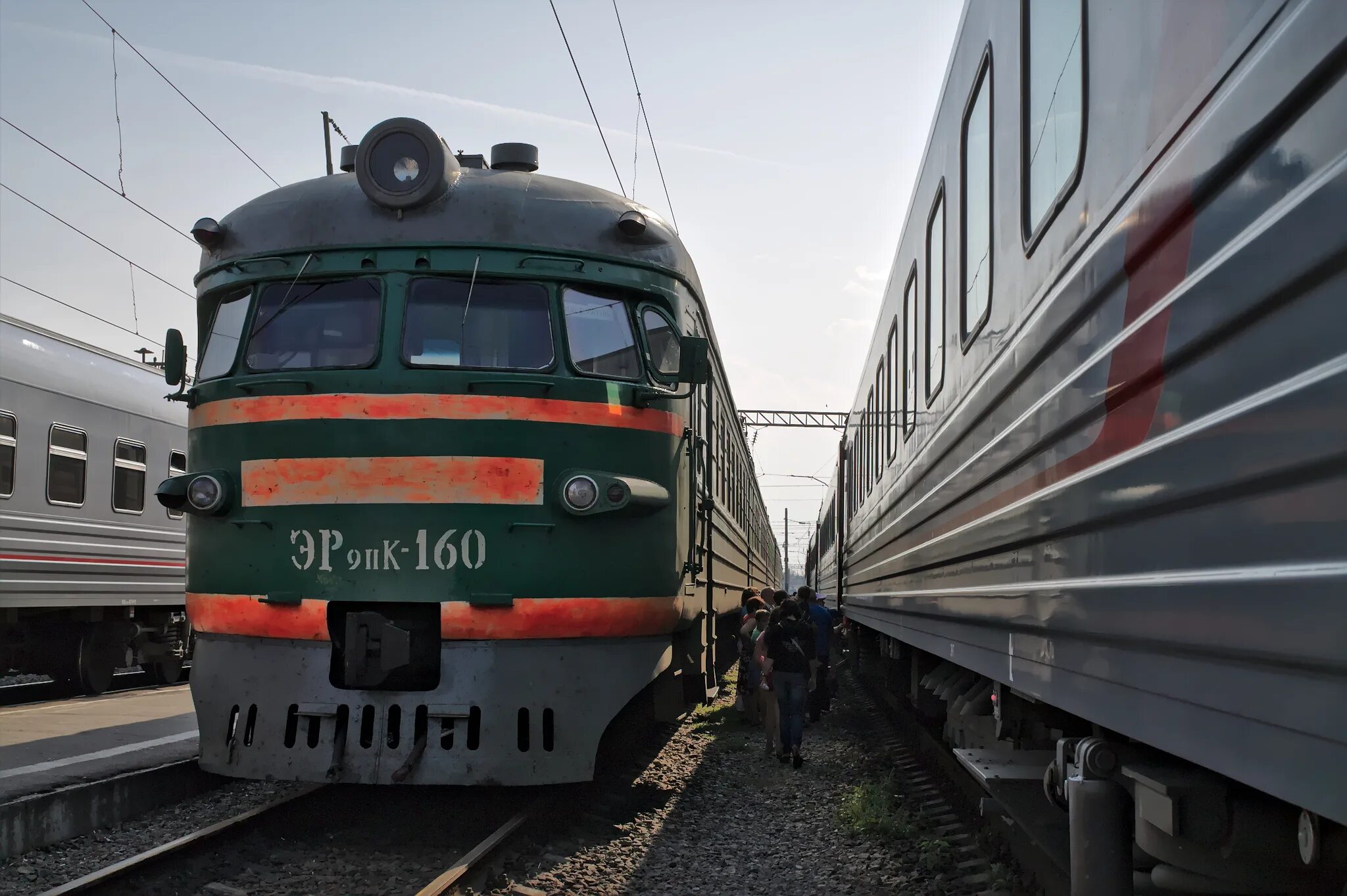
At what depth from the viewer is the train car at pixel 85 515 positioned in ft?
34.7

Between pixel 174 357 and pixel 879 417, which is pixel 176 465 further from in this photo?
pixel 879 417

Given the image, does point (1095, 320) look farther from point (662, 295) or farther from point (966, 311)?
point (662, 295)

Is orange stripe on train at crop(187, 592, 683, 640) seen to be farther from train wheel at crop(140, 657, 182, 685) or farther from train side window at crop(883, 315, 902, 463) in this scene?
train wheel at crop(140, 657, 182, 685)

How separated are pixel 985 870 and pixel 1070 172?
348 cm

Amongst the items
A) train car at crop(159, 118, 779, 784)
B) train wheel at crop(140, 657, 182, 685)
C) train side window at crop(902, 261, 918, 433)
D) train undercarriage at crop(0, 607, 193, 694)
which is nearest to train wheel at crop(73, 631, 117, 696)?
train undercarriage at crop(0, 607, 193, 694)

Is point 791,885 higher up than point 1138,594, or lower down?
lower down

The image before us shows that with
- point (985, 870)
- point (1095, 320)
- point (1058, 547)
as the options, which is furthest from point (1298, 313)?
point (985, 870)

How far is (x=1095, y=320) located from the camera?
2.71 m

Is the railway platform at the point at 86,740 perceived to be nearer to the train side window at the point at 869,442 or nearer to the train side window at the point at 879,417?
the train side window at the point at 879,417

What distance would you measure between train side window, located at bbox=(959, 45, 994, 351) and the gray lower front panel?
8.16 ft

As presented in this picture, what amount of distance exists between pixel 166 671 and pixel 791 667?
8348mm

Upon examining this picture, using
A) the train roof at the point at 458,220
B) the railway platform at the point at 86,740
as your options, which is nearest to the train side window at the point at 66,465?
the railway platform at the point at 86,740

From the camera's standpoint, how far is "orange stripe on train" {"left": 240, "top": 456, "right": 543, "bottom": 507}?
574 cm

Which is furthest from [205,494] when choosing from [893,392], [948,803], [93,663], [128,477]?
[93,663]
